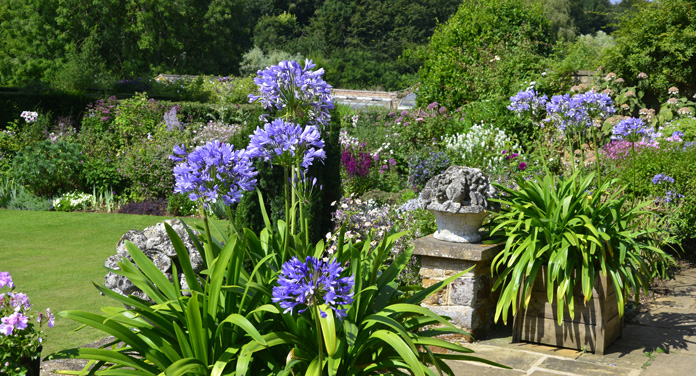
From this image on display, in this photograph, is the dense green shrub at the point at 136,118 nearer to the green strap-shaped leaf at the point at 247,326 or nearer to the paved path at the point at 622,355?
the paved path at the point at 622,355

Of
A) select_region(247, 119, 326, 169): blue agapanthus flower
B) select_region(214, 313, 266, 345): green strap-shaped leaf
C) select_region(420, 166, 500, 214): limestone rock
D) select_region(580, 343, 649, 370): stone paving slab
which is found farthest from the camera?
select_region(420, 166, 500, 214): limestone rock

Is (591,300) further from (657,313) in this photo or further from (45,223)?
(45,223)

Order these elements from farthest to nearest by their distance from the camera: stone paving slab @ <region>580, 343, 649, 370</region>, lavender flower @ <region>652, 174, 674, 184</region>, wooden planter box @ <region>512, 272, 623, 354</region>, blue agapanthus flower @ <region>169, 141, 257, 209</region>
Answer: lavender flower @ <region>652, 174, 674, 184</region>, wooden planter box @ <region>512, 272, 623, 354</region>, stone paving slab @ <region>580, 343, 649, 370</region>, blue agapanthus flower @ <region>169, 141, 257, 209</region>

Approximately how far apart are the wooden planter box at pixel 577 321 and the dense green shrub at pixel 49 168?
826 cm

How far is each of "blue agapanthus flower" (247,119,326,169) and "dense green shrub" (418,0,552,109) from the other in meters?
8.49

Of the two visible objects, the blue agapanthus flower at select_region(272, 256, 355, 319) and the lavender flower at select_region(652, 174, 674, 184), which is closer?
the blue agapanthus flower at select_region(272, 256, 355, 319)

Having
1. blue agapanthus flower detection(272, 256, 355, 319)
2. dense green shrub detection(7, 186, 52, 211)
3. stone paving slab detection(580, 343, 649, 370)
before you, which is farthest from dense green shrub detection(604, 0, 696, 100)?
dense green shrub detection(7, 186, 52, 211)

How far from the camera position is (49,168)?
982cm

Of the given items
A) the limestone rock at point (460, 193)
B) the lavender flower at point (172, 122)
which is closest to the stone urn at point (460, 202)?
the limestone rock at point (460, 193)

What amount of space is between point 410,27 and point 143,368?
41568 millimetres

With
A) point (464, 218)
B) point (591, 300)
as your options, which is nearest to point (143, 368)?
point (464, 218)

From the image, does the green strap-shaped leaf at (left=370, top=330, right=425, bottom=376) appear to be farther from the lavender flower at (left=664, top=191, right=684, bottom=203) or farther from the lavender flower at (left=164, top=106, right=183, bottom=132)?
the lavender flower at (left=164, top=106, right=183, bottom=132)

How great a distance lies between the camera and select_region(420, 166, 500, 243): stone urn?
4.21 meters

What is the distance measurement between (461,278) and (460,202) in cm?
53
